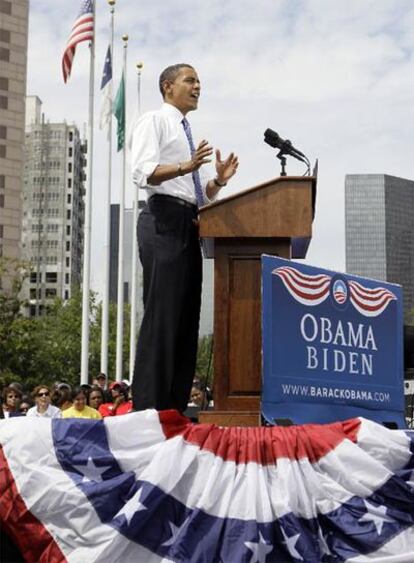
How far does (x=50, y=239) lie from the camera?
133875mm

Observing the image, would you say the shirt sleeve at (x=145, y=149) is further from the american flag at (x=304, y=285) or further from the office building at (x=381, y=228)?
the office building at (x=381, y=228)

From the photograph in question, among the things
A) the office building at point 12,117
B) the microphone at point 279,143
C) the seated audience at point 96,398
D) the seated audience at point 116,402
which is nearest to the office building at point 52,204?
the office building at point 12,117

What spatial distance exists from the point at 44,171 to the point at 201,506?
135083 millimetres

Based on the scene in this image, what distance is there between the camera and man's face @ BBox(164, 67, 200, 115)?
5.09 m

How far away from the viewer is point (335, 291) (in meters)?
4.84

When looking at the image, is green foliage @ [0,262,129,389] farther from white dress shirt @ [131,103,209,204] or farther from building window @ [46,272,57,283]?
building window @ [46,272,57,283]

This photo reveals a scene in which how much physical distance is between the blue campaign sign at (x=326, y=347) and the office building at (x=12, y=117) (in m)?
76.6

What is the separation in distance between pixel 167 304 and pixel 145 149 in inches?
32.8

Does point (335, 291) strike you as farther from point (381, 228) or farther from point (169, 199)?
point (381, 228)

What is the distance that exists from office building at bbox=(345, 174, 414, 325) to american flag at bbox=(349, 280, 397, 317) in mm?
107959

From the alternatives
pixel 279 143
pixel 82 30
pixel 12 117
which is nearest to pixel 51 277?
pixel 12 117

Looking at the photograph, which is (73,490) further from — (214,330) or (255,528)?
(214,330)

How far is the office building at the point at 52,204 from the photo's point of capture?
132625mm

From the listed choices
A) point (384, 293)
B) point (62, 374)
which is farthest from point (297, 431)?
point (62, 374)
